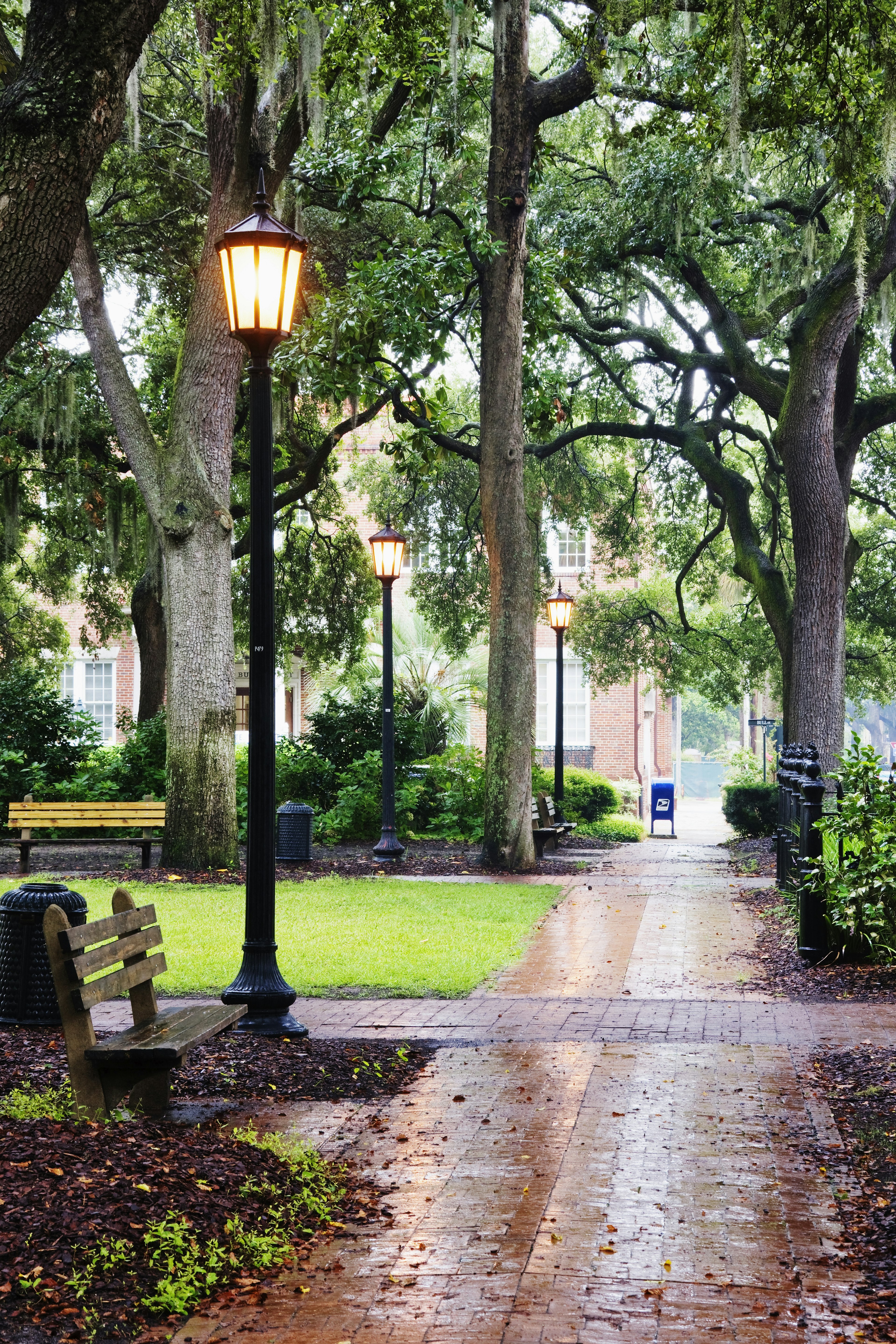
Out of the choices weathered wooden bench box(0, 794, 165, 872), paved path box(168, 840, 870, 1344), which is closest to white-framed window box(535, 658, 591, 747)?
weathered wooden bench box(0, 794, 165, 872)

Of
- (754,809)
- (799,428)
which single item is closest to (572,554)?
(754,809)

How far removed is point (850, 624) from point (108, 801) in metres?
13.9

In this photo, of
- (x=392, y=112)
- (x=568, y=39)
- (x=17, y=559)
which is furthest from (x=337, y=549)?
(x=568, y=39)

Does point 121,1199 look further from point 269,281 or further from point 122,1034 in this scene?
point 269,281

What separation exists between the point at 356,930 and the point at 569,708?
2312 centimetres

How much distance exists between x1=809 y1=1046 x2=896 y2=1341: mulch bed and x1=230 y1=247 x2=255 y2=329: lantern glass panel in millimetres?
4696

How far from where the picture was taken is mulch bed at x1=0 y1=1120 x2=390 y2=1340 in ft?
11.0

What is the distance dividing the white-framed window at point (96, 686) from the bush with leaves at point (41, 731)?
46.0ft

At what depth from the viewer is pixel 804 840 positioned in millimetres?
9438

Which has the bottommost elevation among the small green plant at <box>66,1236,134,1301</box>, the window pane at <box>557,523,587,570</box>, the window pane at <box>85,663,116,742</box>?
the small green plant at <box>66,1236,134,1301</box>

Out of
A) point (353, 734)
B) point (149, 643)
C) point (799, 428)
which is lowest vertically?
point (353, 734)

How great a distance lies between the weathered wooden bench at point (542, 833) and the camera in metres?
16.7

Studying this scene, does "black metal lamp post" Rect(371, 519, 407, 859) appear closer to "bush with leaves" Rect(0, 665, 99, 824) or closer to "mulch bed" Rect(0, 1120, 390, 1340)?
"bush with leaves" Rect(0, 665, 99, 824)

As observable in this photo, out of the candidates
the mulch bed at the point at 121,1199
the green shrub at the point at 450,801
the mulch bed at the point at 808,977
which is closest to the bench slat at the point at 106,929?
the mulch bed at the point at 121,1199
